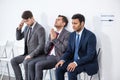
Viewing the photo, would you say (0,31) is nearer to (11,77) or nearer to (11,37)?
(11,37)

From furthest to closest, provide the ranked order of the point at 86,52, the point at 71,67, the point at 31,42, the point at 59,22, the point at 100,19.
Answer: the point at 31,42
the point at 59,22
the point at 100,19
the point at 86,52
the point at 71,67

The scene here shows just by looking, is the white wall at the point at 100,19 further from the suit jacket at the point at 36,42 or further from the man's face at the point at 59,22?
the suit jacket at the point at 36,42

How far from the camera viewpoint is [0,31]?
5285 millimetres

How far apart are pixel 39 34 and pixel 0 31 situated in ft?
4.90

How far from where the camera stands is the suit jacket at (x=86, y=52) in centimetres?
339

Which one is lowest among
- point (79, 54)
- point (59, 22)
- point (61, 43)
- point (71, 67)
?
point (71, 67)

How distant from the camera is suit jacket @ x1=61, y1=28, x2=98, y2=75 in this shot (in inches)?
133

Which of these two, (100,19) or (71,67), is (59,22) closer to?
(100,19)

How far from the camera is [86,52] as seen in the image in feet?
11.6

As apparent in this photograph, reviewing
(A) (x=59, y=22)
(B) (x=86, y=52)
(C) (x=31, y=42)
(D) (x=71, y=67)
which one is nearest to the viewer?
(D) (x=71, y=67)

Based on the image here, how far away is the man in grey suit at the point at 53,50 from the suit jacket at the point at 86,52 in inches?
8.1

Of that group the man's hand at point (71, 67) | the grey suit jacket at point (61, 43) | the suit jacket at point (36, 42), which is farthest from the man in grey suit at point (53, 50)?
the man's hand at point (71, 67)

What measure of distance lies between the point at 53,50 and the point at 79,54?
2.06ft

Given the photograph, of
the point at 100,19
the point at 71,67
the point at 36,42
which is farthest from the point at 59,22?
the point at 71,67
